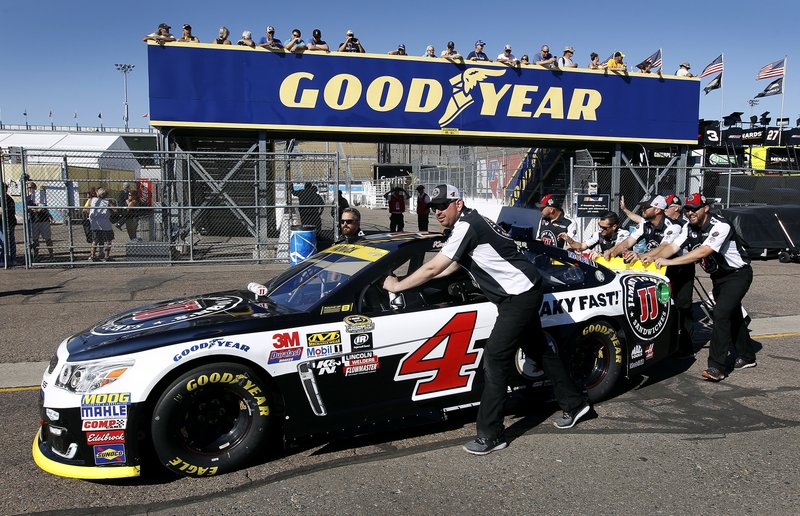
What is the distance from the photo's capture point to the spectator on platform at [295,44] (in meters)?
14.5

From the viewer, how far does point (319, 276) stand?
4.73m

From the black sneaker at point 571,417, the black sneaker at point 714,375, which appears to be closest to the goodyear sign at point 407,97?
the black sneaker at point 714,375

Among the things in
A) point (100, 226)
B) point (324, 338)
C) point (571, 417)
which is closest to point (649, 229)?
point (571, 417)

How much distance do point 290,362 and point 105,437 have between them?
1.10 m

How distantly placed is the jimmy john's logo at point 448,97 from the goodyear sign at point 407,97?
0.02 metres

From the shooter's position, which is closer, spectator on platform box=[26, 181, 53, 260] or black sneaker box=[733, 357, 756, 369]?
black sneaker box=[733, 357, 756, 369]

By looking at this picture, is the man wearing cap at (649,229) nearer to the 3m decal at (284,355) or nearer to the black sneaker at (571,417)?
the black sneaker at (571,417)

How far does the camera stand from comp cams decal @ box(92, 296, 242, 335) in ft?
13.4

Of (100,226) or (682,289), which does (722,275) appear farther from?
(100,226)

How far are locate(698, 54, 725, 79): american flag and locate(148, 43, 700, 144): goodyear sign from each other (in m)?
3.62

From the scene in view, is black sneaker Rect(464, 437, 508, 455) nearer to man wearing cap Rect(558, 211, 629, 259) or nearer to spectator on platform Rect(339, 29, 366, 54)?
man wearing cap Rect(558, 211, 629, 259)

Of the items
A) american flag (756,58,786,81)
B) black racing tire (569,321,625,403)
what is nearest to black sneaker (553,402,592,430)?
black racing tire (569,321,625,403)

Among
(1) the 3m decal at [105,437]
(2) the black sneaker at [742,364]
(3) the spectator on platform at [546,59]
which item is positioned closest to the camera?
(1) the 3m decal at [105,437]

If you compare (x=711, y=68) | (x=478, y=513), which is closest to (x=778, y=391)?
(x=478, y=513)
